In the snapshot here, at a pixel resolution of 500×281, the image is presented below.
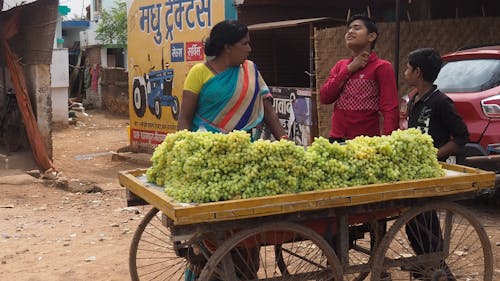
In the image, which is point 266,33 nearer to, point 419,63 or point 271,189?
point 419,63

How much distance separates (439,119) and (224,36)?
1.35 meters

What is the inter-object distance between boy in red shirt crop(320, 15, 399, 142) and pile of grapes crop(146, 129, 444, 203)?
0.77 meters

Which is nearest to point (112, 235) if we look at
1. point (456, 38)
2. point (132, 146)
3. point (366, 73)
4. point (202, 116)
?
point (202, 116)

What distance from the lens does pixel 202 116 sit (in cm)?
343

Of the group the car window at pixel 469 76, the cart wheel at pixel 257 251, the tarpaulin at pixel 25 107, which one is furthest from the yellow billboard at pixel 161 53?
the cart wheel at pixel 257 251

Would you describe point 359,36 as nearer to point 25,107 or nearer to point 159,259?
point 159,259

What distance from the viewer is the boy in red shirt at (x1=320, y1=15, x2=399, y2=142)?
3736mm

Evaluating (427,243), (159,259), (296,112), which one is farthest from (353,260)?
(296,112)

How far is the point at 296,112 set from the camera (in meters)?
8.29

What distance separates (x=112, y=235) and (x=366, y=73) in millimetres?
2999

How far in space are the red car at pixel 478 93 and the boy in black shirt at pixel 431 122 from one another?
5.67 ft

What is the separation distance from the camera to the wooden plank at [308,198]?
8.27ft

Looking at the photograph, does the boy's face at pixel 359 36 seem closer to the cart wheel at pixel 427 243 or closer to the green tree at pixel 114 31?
the cart wheel at pixel 427 243

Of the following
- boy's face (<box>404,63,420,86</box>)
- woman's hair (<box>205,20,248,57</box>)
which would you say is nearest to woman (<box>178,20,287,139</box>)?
woman's hair (<box>205,20,248,57</box>)
